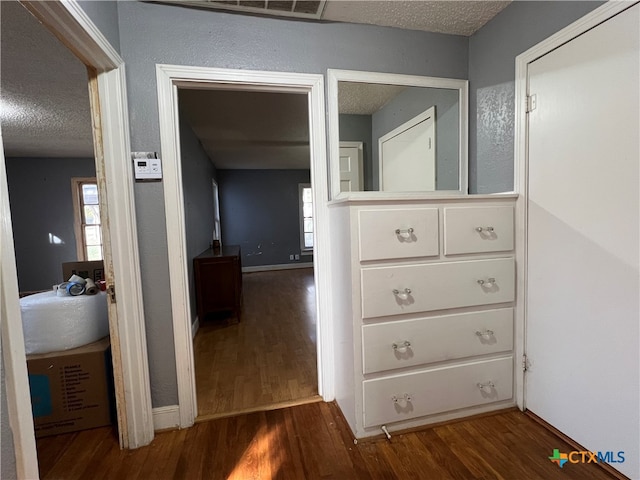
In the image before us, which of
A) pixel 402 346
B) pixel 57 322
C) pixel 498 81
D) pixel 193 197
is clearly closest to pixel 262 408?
pixel 402 346

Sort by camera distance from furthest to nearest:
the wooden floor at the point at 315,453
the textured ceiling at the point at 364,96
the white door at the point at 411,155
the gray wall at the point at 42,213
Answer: the gray wall at the point at 42,213 → the white door at the point at 411,155 → the textured ceiling at the point at 364,96 → the wooden floor at the point at 315,453

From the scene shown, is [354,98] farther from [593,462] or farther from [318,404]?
[593,462]

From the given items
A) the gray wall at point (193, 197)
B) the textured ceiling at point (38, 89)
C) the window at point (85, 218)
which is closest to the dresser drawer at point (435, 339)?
the gray wall at point (193, 197)

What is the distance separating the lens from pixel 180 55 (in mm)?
1487

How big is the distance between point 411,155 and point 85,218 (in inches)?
205

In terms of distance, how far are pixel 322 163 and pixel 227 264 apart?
199cm

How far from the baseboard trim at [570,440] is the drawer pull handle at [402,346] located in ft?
2.68

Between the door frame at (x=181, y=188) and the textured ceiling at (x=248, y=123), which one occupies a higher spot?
the textured ceiling at (x=248, y=123)

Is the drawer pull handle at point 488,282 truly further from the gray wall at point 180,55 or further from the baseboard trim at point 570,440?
the gray wall at point 180,55

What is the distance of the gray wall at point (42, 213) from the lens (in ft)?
14.6

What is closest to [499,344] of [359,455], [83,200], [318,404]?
[359,455]

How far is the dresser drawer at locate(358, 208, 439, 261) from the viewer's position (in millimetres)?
1358

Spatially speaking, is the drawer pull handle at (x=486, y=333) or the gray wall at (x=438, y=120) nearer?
the drawer pull handle at (x=486, y=333)

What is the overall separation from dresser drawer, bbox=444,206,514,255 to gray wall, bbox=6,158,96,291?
544 cm
